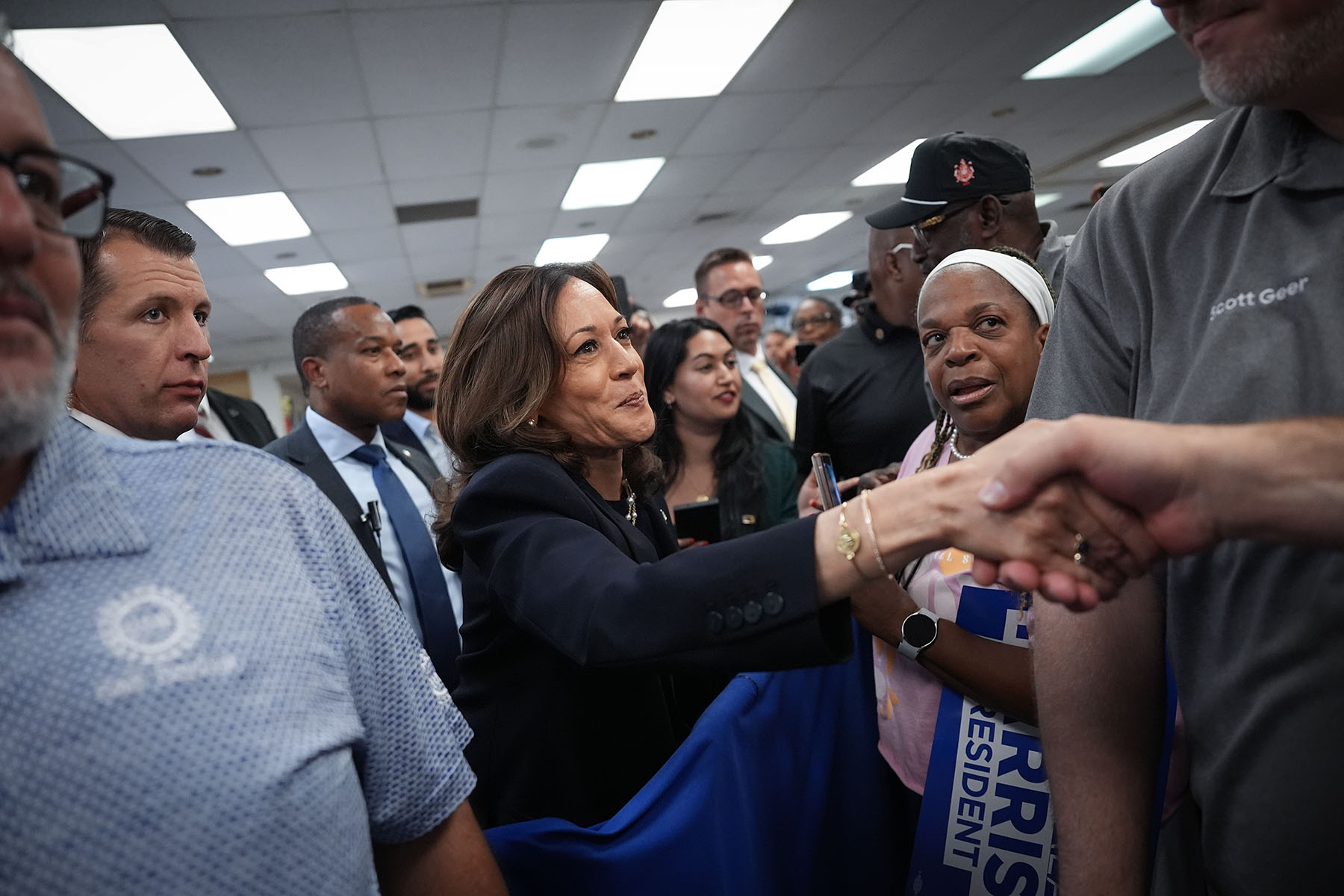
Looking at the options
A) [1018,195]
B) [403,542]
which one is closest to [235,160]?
[403,542]

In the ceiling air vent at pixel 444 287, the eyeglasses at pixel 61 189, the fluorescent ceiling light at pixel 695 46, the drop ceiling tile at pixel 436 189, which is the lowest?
the eyeglasses at pixel 61 189

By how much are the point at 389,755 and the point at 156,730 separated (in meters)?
0.25

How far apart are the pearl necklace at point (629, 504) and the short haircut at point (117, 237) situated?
3.62ft

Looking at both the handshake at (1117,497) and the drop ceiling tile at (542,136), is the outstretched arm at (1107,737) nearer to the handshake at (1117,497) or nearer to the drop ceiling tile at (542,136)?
the handshake at (1117,497)

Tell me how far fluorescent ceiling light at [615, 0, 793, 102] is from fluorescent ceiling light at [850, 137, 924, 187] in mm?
2617

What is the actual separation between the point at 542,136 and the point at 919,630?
5465 millimetres

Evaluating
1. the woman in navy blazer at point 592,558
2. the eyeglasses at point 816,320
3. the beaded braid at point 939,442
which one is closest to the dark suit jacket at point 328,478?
the woman in navy blazer at point 592,558

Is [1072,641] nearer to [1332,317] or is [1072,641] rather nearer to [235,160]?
[1332,317]

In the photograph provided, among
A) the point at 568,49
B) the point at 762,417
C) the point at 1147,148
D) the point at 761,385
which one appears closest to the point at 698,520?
the point at 762,417

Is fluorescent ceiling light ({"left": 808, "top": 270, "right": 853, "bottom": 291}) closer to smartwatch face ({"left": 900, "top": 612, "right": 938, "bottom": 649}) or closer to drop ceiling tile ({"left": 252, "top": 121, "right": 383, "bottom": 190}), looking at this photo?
drop ceiling tile ({"left": 252, "top": 121, "right": 383, "bottom": 190})

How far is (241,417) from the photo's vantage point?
411cm

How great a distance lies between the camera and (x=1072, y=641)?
3.49ft

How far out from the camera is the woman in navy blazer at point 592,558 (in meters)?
0.98

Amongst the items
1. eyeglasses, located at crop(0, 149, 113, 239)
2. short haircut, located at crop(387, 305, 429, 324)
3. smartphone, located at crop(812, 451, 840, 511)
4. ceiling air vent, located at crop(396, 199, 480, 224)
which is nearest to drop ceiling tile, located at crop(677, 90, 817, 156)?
ceiling air vent, located at crop(396, 199, 480, 224)
